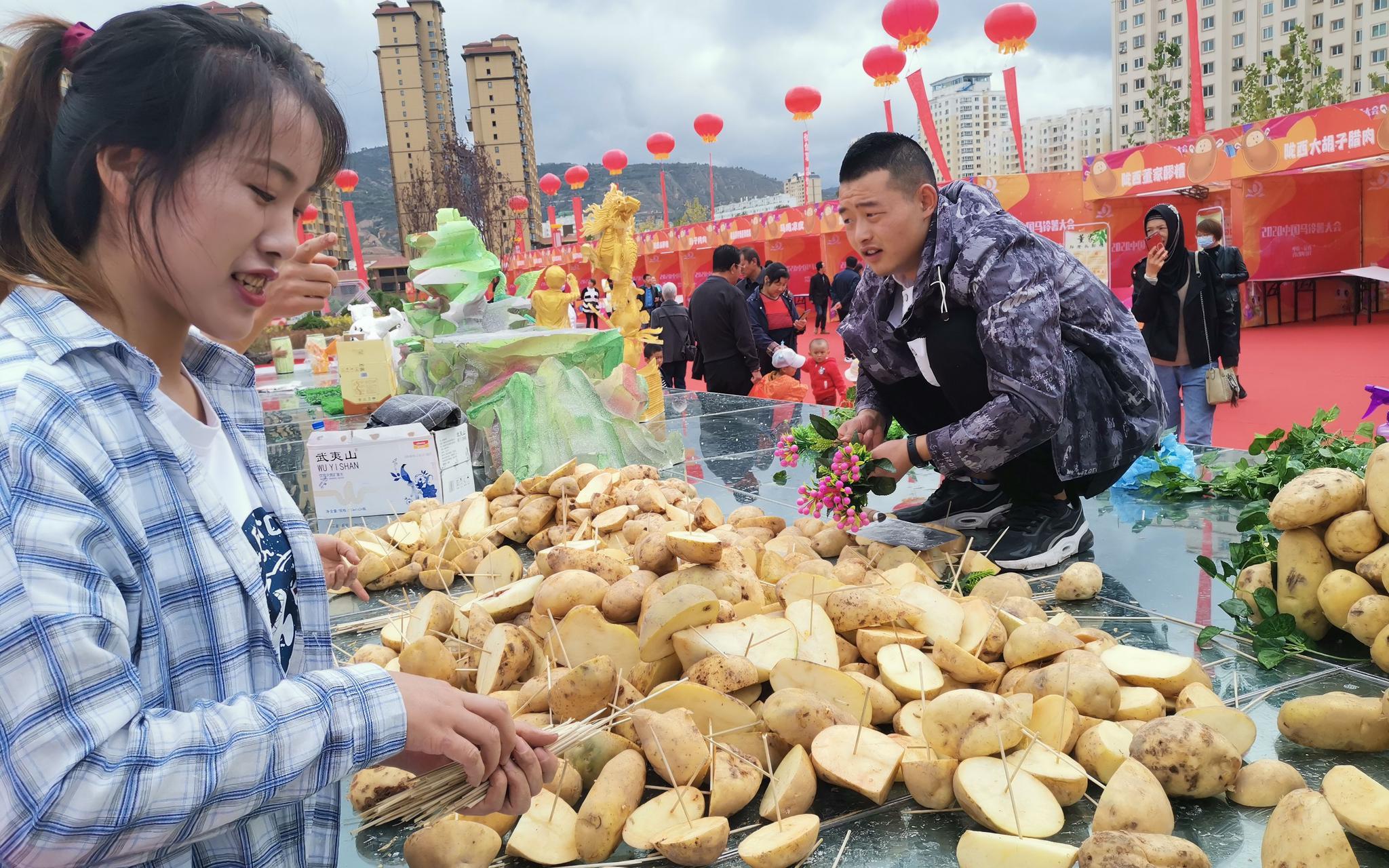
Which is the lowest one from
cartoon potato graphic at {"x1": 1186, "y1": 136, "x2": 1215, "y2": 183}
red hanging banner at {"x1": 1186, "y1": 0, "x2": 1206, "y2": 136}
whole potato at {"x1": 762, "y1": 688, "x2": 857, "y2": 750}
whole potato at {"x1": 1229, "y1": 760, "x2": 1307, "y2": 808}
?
whole potato at {"x1": 1229, "y1": 760, "x2": 1307, "y2": 808}

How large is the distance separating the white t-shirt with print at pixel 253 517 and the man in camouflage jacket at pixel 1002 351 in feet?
5.33

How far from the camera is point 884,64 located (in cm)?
1345

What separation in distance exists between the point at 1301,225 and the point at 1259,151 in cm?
204

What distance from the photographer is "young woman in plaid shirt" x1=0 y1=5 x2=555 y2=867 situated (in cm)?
67

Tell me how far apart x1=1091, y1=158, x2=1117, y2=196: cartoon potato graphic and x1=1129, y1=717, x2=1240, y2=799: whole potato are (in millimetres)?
12894

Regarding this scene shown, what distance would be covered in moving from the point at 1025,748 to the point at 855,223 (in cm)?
144

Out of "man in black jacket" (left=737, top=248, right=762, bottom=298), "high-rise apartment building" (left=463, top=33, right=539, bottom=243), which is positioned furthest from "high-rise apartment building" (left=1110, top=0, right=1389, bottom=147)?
"man in black jacket" (left=737, top=248, right=762, bottom=298)

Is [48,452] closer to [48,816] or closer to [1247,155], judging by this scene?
[48,816]

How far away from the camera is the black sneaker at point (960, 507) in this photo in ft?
8.41

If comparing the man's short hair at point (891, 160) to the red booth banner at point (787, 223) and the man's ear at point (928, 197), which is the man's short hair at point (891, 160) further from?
the red booth banner at point (787, 223)

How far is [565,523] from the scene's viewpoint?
2.64 meters

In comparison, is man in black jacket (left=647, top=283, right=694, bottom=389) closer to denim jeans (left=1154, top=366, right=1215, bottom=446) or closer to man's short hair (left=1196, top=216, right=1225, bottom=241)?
denim jeans (left=1154, top=366, right=1215, bottom=446)

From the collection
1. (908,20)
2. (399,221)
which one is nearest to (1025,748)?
(908,20)

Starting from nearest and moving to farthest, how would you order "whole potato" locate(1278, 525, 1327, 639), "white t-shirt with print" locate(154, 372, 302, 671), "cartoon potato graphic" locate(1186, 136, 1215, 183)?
"white t-shirt with print" locate(154, 372, 302, 671) → "whole potato" locate(1278, 525, 1327, 639) → "cartoon potato graphic" locate(1186, 136, 1215, 183)
